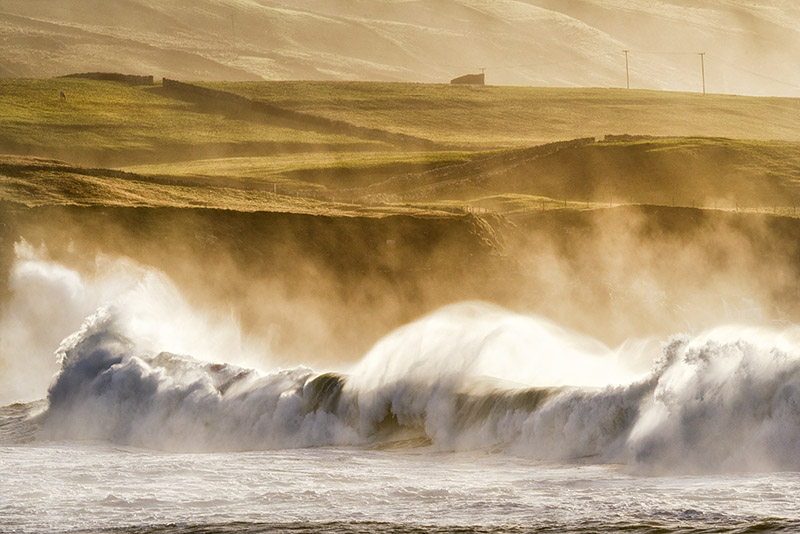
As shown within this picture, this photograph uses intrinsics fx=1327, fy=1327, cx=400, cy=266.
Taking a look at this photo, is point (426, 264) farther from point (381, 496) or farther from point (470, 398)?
point (381, 496)

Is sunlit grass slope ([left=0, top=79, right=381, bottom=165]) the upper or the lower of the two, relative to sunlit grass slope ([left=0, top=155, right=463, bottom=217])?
upper

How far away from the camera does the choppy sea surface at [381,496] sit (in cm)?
1870

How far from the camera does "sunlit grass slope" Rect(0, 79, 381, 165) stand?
320 ft

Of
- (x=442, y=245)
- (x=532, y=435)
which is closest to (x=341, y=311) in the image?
(x=442, y=245)

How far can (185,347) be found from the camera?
37.9 m

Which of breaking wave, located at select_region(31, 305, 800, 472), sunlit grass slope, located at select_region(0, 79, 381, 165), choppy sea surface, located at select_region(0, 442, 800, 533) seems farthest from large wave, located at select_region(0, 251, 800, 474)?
sunlit grass slope, located at select_region(0, 79, 381, 165)

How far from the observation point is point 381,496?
69.6 feet

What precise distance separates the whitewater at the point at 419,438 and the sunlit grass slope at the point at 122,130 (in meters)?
A: 64.1

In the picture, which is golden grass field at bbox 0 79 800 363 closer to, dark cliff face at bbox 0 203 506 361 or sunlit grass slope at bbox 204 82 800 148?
dark cliff face at bbox 0 203 506 361

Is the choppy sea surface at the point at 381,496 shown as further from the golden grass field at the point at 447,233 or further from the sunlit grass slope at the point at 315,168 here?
the sunlit grass slope at the point at 315,168

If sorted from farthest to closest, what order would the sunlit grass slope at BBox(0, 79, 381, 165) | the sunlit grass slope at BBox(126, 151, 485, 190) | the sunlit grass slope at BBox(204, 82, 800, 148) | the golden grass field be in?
the sunlit grass slope at BBox(204, 82, 800, 148) < the sunlit grass slope at BBox(0, 79, 381, 165) < the sunlit grass slope at BBox(126, 151, 485, 190) < the golden grass field

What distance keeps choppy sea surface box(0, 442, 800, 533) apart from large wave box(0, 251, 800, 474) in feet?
2.54

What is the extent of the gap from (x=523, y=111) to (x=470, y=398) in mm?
100647

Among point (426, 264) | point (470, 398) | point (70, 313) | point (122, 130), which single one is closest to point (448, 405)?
point (470, 398)
